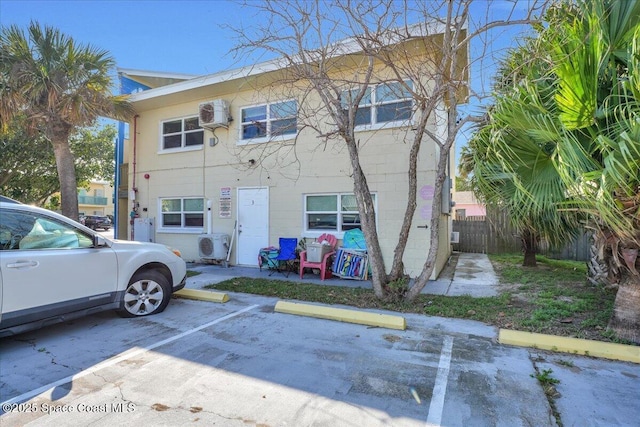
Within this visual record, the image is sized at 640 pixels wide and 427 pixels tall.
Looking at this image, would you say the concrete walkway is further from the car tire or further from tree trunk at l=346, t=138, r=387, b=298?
the car tire

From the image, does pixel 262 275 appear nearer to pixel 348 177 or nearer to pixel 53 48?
pixel 348 177

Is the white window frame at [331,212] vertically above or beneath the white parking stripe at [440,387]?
above

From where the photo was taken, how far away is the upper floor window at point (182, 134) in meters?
11.0

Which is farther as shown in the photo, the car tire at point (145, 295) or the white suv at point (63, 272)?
the car tire at point (145, 295)

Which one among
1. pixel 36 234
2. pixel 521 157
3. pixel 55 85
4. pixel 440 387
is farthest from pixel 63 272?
pixel 55 85

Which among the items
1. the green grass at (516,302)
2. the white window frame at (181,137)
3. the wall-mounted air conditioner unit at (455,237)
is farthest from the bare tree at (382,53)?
the wall-mounted air conditioner unit at (455,237)

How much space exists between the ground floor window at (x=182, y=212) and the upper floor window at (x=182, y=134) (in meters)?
1.78

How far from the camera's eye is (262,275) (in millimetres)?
8578

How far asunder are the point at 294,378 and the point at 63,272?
319 cm

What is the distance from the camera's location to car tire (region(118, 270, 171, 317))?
5.11 metres

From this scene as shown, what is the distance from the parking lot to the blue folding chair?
12.2ft

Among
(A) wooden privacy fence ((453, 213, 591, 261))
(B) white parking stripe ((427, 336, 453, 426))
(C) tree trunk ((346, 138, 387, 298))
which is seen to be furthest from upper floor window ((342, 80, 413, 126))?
(A) wooden privacy fence ((453, 213, 591, 261))

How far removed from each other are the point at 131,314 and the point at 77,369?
66.9 inches

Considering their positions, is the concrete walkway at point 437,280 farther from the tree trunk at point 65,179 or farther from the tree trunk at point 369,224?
the tree trunk at point 65,179
